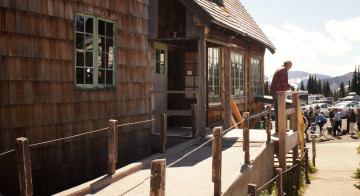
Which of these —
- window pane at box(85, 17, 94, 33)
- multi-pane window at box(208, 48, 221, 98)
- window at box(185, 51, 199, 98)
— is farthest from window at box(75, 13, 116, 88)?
multi-pane window at box(208, 48, 221, 98)

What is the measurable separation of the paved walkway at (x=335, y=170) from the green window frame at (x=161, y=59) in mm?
6201

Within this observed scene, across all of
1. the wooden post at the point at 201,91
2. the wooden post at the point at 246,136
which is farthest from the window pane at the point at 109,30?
the wooden post at the point at 246,136

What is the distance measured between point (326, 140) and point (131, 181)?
21198mm

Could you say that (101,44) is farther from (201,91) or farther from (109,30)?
(201,91)

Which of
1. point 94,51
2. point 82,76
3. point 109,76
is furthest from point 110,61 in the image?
point 82,76

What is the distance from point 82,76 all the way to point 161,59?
13.1ft

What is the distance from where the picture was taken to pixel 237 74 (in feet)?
51.7

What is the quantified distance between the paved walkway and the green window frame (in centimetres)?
620

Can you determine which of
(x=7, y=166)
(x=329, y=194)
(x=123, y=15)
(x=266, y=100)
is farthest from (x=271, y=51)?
(x=7, y=166)

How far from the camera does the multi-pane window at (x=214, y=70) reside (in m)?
12.8

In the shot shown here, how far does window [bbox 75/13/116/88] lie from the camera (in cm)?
768

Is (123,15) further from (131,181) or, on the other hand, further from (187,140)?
(131,181)

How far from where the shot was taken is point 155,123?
35.0 ft

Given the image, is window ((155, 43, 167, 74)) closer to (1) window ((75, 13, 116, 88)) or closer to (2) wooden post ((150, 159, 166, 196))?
(1) window ((75, 13, 116, 88))
